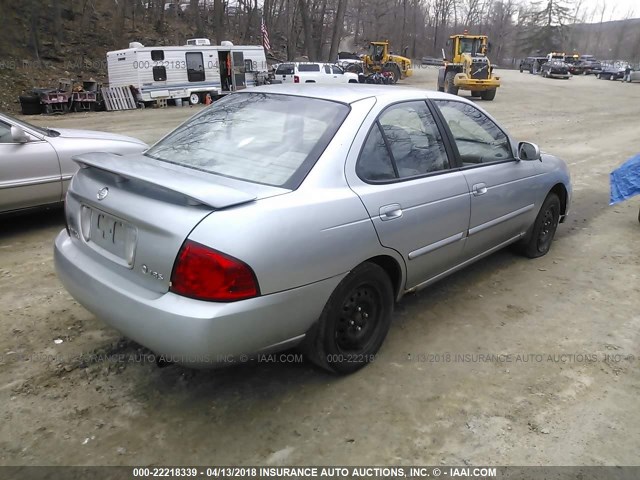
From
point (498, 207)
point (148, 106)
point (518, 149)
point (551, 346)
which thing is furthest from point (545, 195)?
point (148, 106)

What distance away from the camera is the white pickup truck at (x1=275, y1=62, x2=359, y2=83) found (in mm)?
25906

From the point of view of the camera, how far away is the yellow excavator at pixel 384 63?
35.6 m

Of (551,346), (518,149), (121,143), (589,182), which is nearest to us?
(551,346)

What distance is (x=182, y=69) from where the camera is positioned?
22781 mm

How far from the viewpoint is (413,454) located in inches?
97.7

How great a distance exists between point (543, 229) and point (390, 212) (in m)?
2.62

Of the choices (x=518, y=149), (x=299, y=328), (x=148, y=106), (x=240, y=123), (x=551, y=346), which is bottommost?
(x=148, y=106)

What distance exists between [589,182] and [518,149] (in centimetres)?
483

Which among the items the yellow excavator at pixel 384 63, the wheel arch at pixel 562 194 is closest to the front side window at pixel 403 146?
the wheel arch at pixel 562 194

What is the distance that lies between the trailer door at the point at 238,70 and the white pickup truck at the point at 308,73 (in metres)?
2.13

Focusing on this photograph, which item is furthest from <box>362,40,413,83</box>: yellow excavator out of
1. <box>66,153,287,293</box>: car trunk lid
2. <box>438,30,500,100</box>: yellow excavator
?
<box>66,153,287,293</box>: car trunk lid

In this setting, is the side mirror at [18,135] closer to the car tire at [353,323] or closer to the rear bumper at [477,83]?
the car tire at [353,323]

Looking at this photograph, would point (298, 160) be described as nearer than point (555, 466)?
No

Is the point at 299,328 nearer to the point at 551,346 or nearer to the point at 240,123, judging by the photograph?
the point at 240,123
